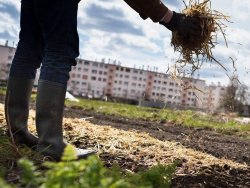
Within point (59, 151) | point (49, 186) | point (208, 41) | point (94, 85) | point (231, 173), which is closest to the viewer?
point (49, 186)

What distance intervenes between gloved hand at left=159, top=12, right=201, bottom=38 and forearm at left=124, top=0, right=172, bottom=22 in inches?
3.3

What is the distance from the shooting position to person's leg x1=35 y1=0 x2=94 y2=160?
294 centimetres

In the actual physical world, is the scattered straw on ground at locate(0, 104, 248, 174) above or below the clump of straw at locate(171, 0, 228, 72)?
below

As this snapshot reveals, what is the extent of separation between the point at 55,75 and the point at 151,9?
915mm

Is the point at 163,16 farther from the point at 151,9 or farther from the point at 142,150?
the point at 142,150

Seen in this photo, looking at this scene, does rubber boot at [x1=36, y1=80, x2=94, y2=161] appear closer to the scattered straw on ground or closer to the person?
the person

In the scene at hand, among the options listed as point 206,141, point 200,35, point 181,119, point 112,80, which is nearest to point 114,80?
point 112,80

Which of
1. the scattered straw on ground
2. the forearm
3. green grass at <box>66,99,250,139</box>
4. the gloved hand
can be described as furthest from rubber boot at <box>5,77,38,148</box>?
green grass at <box>66,99,250,139</box>

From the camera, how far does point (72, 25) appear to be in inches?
118

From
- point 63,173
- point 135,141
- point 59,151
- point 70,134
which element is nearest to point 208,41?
point 135,141

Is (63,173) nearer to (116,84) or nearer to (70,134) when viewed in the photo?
(70,134)

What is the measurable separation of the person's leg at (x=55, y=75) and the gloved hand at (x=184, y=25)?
0.85 meters

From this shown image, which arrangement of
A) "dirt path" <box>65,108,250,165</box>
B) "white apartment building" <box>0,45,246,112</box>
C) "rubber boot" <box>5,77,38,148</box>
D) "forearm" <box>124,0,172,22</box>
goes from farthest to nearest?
"white apartment building" <box>0,45,246,112</box>, "dirt path" <box>65,108,250,165</box>, "rubber boot" <box>5,77,38,148</box>, "forearm" <box>124,0,172,22</box>

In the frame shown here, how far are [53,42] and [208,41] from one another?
66.9 inches
